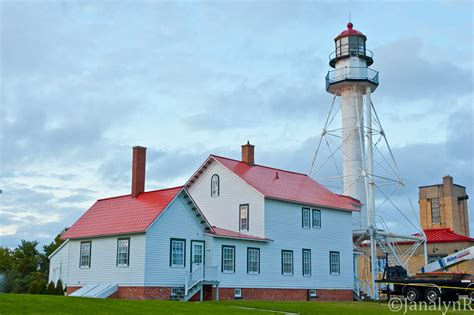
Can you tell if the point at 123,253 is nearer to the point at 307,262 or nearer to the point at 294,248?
the point at 294,248

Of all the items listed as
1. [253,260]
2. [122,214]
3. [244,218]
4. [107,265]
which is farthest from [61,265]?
[253,260]

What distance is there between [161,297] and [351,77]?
22.3 m

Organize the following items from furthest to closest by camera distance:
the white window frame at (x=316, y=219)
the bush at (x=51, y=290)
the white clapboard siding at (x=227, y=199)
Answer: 1. the white window frame at (x=316, y=219)
2. the white clapboard siding at (x=227, y=199)
3. the bush at (x=51, y=290)

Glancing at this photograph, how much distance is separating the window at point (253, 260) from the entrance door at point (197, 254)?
3.35 m

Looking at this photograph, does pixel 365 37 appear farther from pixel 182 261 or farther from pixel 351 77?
pixel 182 261

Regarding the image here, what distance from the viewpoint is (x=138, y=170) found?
3850 centimetres

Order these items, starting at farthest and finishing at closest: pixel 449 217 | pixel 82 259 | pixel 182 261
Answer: pixel 449 217
pixel 82 259
pixel 182 261

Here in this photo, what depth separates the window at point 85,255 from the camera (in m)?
37.3

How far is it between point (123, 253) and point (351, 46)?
2355 centimetres

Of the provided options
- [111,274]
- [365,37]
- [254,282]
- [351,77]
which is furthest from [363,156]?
[111,274]

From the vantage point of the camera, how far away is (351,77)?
47.0 m

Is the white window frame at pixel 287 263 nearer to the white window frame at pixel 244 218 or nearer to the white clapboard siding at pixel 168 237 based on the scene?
the white window frame at pixel 244 218

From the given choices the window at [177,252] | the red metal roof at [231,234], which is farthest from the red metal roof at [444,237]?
the window at [177,252]

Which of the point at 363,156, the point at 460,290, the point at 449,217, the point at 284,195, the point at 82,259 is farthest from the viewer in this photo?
the point at 449,217
